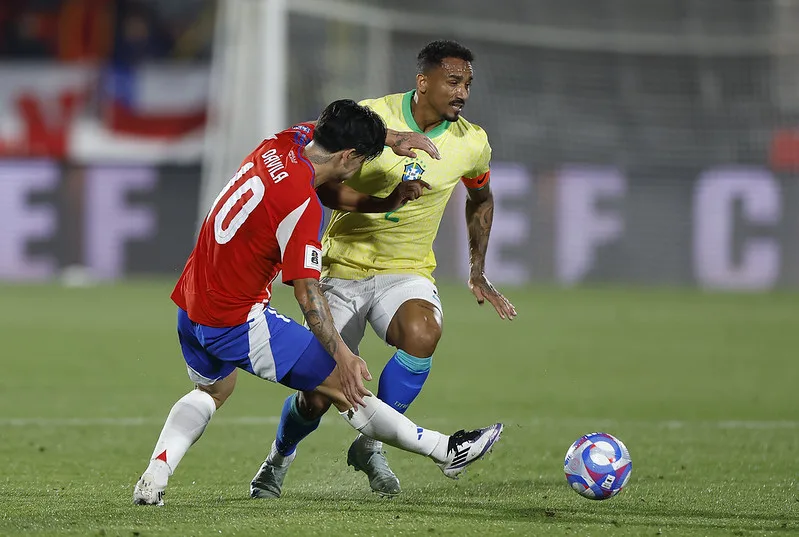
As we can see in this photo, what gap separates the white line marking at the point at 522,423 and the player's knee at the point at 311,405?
2.72 m

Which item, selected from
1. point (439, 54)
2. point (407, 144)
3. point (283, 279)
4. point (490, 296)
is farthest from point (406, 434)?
point (439, 54)

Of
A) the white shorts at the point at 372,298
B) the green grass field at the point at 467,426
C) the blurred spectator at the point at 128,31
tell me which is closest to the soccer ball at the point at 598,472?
the green grass field at the point at 467,426

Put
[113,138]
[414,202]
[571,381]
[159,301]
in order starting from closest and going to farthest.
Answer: [414,202] < [571,381] < [159,301] < [113,138]

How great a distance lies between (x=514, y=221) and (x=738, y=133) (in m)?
4.47

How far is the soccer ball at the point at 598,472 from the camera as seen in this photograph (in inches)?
229

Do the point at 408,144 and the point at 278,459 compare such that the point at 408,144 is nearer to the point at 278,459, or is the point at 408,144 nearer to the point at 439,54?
the point at 439,54

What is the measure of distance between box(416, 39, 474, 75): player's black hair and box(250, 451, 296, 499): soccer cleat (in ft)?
6.68

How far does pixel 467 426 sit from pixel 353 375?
349 cm

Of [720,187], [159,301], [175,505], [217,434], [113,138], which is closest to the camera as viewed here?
[175,505]

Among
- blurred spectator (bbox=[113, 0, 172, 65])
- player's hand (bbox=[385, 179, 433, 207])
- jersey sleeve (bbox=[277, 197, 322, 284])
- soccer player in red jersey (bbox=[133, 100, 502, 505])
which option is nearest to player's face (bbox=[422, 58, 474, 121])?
player's hand (bbox=[385, 179, 433, 207])

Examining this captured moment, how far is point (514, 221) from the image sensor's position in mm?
24156

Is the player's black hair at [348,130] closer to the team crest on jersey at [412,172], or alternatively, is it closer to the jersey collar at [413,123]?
the team crest on jersey at [412,172]

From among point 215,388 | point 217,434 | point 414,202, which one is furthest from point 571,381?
point 215,388

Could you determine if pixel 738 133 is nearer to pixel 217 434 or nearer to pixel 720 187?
pixel 720 187
